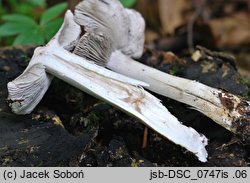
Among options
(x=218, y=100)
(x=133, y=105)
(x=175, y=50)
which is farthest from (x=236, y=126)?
(x=175, y=50)

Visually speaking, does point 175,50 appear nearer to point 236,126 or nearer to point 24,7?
point 24,7

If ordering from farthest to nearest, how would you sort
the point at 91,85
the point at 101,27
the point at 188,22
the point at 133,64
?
the point at 188,22 → the point at 133,64 → the point at 101,27 → the point at 91,85

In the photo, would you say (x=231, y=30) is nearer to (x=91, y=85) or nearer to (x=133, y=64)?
(x=133, y=64)

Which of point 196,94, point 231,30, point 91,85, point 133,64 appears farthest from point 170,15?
point 91,85

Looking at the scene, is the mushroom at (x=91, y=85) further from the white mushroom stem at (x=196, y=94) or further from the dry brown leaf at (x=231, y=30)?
the dry brown leaf at (x=231, y=30)

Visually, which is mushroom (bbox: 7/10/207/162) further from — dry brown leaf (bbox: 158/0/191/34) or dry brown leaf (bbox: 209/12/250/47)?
dry brown leaf (bbox: 209/12/250/47)

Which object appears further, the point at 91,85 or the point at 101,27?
the point at 101,27

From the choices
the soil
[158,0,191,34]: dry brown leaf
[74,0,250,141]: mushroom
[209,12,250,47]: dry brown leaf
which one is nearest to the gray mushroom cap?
[74,0,250,141]: mushroom
